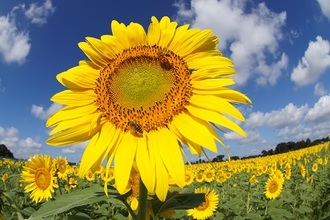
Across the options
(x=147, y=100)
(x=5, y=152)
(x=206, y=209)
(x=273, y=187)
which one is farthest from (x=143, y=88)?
(x=5, y=152)

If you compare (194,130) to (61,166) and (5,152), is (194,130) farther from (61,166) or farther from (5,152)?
(5,152)

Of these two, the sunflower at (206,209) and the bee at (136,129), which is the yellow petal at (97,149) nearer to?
the bee at (136,129)

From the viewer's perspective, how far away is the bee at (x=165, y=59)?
85.5 inches

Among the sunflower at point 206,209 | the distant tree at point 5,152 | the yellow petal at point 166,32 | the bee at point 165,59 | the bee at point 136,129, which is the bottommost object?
the bee at point 136,129

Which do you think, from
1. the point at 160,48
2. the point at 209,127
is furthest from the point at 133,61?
the point at 209,127

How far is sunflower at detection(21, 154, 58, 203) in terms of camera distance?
6.06 m

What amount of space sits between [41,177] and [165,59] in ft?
14.9

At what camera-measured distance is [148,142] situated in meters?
2.00

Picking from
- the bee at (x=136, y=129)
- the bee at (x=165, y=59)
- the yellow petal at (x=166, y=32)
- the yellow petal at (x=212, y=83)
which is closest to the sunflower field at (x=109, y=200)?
the bee at (x=136, y=129)

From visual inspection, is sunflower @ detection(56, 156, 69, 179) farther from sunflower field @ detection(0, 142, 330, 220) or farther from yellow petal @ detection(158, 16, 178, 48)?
yellow petal @ detection(158, 16, 178, 48)

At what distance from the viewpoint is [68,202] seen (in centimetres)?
191

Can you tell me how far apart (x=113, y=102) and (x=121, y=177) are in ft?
1.33

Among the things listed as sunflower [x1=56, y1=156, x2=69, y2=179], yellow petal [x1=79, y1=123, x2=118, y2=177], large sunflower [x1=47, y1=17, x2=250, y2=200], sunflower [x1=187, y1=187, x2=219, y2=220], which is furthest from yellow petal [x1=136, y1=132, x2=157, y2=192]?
sunflower [x1=187, y1=187, x2=219, y2=220]

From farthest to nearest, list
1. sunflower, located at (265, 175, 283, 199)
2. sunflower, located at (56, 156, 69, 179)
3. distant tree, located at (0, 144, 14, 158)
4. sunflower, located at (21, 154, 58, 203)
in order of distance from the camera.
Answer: distant tree, located at (0, 144, 14, 158) → sunflower, located at (265, 175, 283, 199) → sunflower, located at (56, 156, 69, 179) → sunflower, located at (21, 154, 58, 203)
